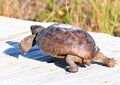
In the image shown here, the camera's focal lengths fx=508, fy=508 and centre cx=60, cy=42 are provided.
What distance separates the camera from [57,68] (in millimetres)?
3949

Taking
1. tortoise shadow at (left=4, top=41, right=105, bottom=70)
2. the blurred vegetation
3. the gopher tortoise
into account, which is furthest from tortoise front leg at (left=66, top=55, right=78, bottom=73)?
the blurred vegetation

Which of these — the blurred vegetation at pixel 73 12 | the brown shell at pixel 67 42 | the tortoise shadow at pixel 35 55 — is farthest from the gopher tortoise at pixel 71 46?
the blurred vegetation at pixel 73 12

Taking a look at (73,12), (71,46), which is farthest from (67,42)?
(73,12)

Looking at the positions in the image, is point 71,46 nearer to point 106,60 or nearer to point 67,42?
point 67,42

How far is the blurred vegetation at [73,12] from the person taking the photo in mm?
6262

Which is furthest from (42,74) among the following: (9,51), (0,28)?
(0,28)

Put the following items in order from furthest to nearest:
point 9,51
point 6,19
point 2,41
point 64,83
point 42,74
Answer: point 6,19, point 2,41, point 9,51, point 42,74, point 64,83

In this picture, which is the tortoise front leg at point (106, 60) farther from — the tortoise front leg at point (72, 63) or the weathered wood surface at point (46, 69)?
the tortoise front leg at point (72, 63)

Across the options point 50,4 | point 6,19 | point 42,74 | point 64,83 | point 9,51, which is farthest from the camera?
point 50,4

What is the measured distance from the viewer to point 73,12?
21.8ft

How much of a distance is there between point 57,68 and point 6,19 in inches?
81.1

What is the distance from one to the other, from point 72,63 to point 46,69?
0.81 ft

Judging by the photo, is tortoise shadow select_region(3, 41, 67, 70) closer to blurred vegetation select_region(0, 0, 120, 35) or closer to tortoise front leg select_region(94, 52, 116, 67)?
tortoise front leg select_region(94, 52, 116, 67)

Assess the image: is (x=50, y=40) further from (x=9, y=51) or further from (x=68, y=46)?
(x=9, y=51)
